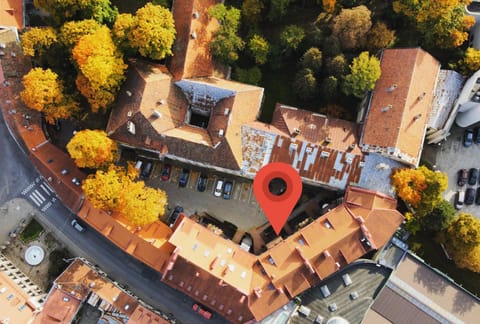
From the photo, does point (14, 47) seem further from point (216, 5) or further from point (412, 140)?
point (412, 140)

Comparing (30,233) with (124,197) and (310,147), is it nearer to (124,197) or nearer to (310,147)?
(124,197)

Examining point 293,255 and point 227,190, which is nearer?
point 293,255

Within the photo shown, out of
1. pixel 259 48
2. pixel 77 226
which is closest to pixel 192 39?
→ pixel 259 48

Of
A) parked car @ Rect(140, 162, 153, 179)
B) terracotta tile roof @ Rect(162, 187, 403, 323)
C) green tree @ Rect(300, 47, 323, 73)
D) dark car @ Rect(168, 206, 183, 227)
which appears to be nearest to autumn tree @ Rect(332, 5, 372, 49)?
green tree @ Rect(300, 47, 323, 73)

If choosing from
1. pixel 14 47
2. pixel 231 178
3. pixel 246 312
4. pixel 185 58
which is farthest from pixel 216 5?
pixel 246 312

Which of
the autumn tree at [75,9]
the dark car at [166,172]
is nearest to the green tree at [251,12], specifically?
the autumn tree at [75,9]

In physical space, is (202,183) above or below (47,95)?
below

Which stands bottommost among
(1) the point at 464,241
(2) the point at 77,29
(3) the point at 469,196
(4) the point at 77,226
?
(4) the point at 77,226
